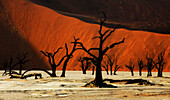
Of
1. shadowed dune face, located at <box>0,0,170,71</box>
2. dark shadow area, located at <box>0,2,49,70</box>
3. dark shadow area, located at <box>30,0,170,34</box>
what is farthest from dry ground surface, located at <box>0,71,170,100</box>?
dark shadow area, located at <box>30,0,170,34</box>

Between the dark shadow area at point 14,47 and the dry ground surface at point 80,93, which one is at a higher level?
the dark shadow area at point 14,47

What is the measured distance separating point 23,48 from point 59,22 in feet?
51.5

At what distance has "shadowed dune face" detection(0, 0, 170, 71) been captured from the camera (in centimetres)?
6431

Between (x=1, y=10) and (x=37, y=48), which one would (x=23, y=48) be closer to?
(x=37, y=48)

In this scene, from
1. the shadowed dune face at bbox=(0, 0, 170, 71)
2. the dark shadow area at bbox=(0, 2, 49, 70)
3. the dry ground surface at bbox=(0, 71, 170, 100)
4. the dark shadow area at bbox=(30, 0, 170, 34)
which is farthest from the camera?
the dark shadow area at bbox=(30, 0, 170, 34)

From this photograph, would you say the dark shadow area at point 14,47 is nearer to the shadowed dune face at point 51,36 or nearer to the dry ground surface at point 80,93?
the shadowed dune face at point 51,36

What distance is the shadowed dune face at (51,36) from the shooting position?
64.3 meters

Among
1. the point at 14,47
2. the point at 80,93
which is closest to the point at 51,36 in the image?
the point at 14,47

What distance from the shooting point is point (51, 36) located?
7450 centimetres

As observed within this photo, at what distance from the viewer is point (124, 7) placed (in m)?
133

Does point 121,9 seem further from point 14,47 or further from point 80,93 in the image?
point 80,93

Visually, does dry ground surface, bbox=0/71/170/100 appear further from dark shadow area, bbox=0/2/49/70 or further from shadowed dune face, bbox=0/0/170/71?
dark shadow area, bbox=0/2/49/70

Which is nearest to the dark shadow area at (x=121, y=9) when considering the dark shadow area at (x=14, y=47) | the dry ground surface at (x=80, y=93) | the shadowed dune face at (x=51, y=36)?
the shadowed dune face at (x=51, y=36)

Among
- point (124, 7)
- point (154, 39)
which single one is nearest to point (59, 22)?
point (154, 39)
